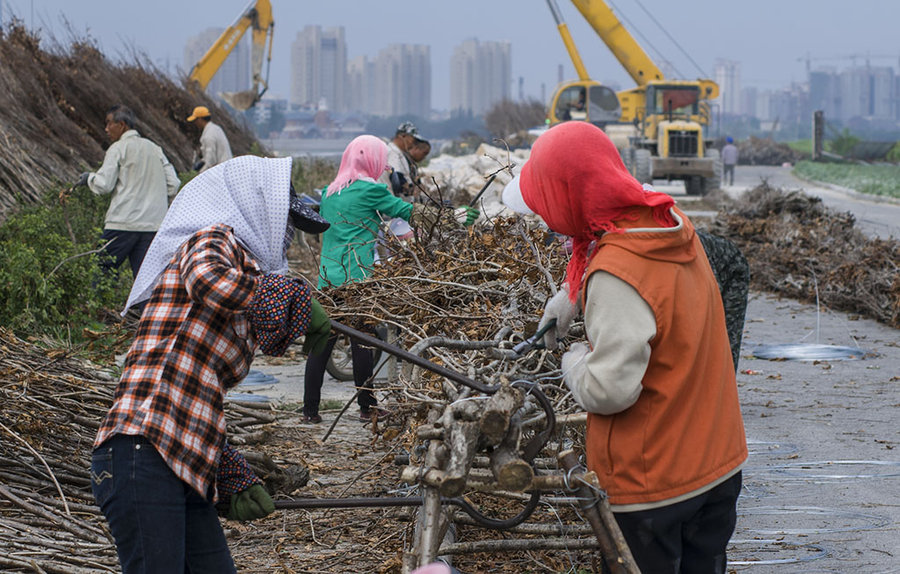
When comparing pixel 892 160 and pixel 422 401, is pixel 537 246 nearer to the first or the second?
pixel 422 401

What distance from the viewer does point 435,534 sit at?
9.13 ft

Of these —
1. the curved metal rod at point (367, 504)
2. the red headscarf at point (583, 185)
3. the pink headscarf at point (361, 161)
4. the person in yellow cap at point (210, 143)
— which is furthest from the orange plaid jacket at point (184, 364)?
the person in yellow cap at point (210, 143)

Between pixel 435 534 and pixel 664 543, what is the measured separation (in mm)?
569

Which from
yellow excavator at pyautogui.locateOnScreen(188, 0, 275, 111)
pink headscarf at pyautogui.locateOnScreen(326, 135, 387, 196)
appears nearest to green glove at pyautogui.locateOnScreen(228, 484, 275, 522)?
pink headscarf at pyautogui.locateOnScreen(326, 135, 387, 196)

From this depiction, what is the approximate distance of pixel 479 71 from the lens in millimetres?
183250

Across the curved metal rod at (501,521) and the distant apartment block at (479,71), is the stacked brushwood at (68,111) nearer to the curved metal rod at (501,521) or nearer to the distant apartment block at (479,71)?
the curved metal rod at (501,521)

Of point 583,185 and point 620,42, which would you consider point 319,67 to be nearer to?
point 620,42

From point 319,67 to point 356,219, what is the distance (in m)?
169

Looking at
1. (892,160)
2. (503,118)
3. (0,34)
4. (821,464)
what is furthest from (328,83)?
(821,464)

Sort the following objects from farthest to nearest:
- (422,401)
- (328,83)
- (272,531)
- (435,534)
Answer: (328,83), (272,531), (422,401), (435,534)

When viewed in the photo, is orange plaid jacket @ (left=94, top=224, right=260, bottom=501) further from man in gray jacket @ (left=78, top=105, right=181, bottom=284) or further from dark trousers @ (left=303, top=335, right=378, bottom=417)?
man in gray jacket @ (left=78, top=105, right=181, bottom=284)

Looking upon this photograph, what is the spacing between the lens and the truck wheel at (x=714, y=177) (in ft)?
89.2

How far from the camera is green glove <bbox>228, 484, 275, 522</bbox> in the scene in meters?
2.88

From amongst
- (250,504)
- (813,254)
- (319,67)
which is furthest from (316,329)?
(319,67)
